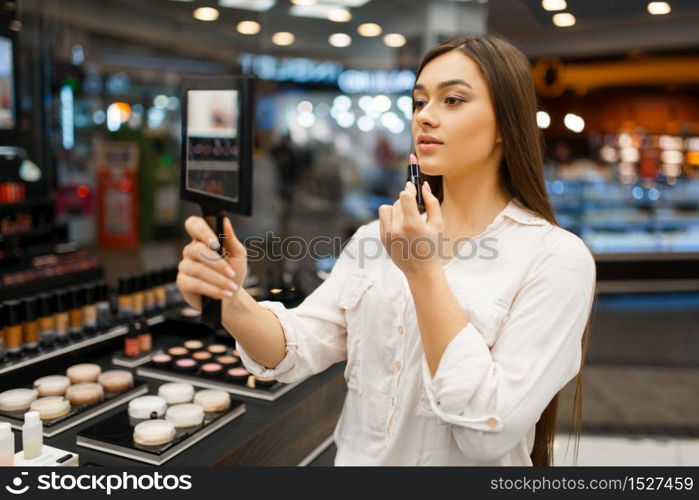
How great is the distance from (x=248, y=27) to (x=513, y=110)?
612 centimetres

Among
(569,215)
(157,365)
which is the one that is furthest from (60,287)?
(569,215)

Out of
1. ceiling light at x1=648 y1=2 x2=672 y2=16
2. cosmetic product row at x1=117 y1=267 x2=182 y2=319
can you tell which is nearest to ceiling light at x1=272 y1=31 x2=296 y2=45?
ceiling light at x1=648 y1=2 x2=672 y2=16

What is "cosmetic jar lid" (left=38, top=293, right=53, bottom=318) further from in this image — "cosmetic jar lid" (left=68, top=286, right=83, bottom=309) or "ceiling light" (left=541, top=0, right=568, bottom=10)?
"ceiling light" (left=541, top=0, right=568, bottom=10)

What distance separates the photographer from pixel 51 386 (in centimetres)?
174

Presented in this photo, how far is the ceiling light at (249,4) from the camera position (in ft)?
20.5

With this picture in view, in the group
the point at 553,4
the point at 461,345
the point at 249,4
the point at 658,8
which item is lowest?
the point at 461,345

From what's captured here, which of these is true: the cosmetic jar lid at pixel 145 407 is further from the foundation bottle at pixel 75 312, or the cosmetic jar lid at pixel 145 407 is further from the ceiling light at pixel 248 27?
the ceiling light at pixel 248 27

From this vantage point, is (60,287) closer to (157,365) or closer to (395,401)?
(157,365)

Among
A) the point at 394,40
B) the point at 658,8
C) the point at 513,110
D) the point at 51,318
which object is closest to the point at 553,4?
the point at 658,8

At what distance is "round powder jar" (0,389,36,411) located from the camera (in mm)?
1646

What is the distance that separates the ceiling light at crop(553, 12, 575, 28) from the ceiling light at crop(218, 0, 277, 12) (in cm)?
295

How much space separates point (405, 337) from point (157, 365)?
101cm

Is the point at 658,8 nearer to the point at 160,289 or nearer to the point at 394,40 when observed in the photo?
the point at 394,40

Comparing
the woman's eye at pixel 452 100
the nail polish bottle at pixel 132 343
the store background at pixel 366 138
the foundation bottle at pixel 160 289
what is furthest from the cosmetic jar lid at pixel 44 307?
the woman's eye at pixel 452 100
